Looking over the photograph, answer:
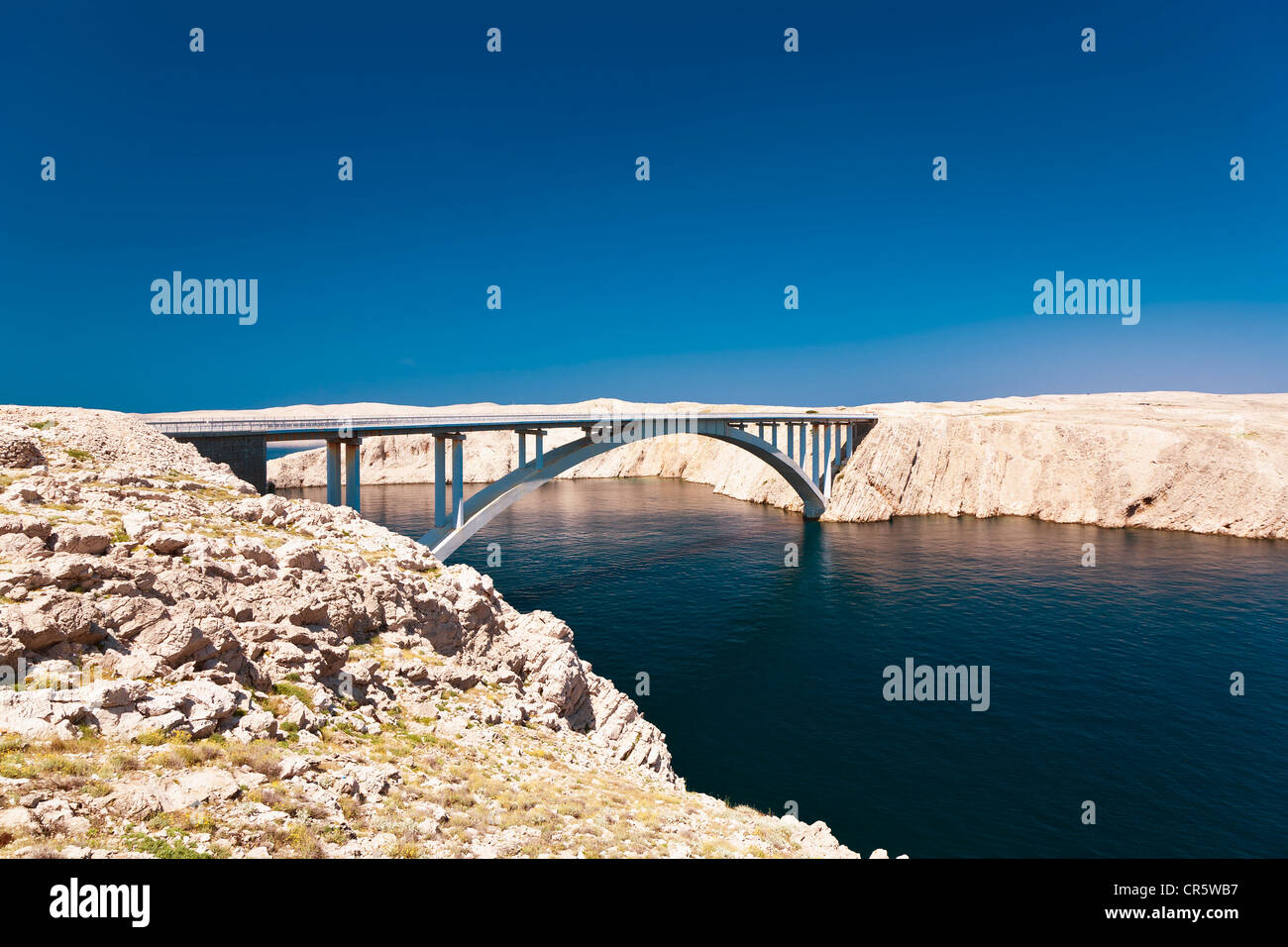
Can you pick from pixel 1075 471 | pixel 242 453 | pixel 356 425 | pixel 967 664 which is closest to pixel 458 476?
pixel 356 425

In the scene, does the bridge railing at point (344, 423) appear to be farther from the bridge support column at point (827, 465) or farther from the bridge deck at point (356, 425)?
the bridge support column at point (827, 465)

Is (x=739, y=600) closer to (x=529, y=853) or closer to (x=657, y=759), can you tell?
(x=657, y=759)

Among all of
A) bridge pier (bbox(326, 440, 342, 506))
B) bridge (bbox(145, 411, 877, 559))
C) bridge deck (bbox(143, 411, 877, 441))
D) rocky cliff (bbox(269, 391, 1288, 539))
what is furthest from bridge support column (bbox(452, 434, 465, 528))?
rocky cliff (bbox(269, 391, 1288, 539))

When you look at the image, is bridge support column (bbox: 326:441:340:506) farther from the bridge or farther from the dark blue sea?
the dark blue sea

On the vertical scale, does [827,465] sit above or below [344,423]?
below

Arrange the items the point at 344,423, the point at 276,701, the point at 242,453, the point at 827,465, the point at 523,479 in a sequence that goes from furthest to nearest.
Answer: the point at 827,465 → the point at 523,479 → the point at 344,423 → the point at 242,453 → the point at 276,701

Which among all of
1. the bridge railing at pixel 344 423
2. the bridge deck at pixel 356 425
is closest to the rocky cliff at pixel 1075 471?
the bridge railing at pixel 344 423

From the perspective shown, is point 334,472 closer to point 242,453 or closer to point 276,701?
point 242,453
